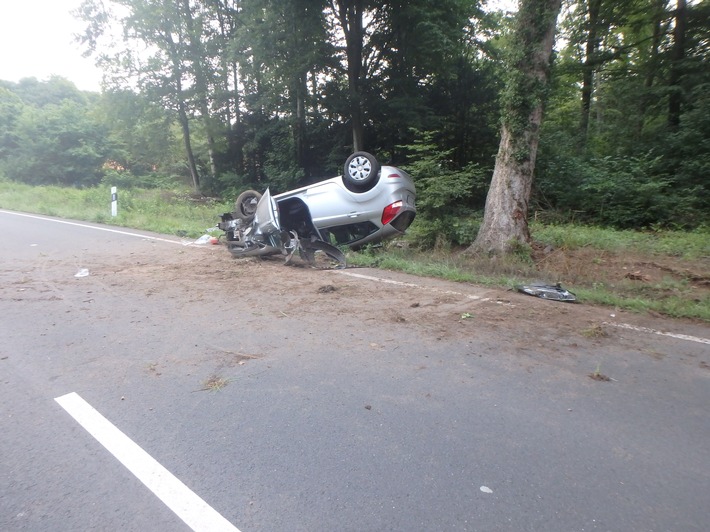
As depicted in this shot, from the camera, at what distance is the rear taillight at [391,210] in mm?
8539

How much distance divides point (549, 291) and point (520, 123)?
156 inches

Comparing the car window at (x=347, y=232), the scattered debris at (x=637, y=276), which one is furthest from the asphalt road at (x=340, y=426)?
the car window at (x=347, y=232)

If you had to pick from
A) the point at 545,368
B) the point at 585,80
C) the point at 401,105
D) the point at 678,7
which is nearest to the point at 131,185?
the point at 401,105

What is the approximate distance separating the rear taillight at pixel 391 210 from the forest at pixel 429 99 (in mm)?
1510

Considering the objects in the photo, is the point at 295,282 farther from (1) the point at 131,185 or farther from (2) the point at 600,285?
(1) the point at 131,185

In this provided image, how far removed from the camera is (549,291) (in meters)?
6.23

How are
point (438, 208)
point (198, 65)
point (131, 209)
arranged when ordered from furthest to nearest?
point (198, 65)
point (131, 209)
point (438, 208)

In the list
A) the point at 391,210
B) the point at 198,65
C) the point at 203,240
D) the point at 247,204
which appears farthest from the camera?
the point at 198,65

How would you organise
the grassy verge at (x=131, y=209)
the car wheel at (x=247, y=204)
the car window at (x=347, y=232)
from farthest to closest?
the grassy verge at (x=131, y=209)
the car wheel at (x=247, y=204)
the car window at (x=347, y=232)

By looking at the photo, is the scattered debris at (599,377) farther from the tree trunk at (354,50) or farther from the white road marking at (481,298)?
the tree trunk at (354,50)

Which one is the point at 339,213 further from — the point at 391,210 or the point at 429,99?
the point at 429,99

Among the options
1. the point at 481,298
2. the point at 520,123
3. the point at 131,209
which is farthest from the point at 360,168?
the point at 131,209

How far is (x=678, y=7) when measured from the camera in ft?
49.1

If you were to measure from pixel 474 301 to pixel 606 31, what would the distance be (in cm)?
1582
